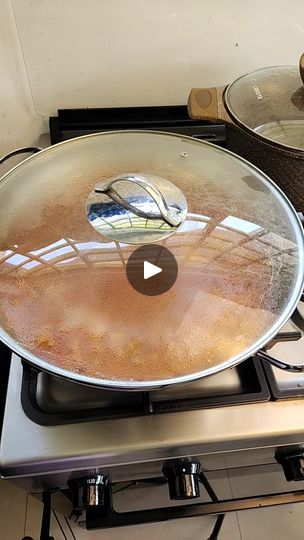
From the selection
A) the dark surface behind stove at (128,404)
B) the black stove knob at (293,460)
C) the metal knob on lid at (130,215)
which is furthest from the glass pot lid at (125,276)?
the black stove knob at (293,460)

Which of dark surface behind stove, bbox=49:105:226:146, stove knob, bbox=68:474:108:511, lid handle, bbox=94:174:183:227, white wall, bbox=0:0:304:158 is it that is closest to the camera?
lid handle, bbox=94:174:183:227

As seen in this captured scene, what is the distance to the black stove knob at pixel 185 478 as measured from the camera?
22.8 inches

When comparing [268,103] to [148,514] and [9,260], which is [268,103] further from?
[148,514]

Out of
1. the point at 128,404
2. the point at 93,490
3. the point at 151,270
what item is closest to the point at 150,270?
the point at 151,270

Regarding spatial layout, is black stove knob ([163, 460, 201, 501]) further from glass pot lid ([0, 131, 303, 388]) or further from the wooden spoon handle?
the wooden spoon handle

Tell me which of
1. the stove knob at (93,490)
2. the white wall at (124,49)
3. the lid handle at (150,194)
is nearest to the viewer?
the lid handle at (150,194)

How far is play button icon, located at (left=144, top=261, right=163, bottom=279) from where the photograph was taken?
50 centimetres

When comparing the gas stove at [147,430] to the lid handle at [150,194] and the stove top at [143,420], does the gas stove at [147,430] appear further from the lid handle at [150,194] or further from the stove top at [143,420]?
the lid handle at [150,194]

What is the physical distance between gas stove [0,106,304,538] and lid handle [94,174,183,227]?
0.23m

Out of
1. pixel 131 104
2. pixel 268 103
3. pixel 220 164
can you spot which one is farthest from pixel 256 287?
pixel 131 104

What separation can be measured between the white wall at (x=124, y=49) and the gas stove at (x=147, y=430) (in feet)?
1.56

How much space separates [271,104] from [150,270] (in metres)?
0.32

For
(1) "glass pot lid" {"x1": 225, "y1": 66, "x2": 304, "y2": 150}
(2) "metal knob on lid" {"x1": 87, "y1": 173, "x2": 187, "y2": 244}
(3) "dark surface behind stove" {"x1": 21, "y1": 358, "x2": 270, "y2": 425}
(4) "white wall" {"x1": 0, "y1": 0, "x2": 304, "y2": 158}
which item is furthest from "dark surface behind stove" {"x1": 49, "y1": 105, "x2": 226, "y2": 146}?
(3) "dark surface behind stove" {"x1": 21, "y1": 358, "x2": 270, "y2": 425}

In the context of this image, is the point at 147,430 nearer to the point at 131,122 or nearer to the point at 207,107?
the point at 207,107
